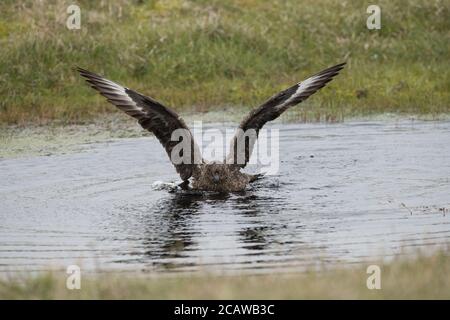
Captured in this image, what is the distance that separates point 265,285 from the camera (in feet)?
22.6

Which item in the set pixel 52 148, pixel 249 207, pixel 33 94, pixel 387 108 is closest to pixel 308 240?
pixel 249 207

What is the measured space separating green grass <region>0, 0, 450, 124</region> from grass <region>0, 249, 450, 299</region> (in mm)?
9280

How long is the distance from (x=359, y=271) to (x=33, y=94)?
11.7 m

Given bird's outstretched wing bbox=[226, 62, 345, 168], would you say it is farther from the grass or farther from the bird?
the grass

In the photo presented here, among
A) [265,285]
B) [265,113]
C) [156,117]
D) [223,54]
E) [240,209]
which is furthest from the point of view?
[223,54]

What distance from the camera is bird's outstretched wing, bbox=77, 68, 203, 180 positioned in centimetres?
1207

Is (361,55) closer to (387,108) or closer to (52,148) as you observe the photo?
(387,108)

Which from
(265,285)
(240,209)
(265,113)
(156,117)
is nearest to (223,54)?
(265,113)

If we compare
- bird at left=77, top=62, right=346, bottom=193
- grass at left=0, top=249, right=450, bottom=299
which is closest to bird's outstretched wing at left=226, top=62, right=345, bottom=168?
bird at left=77, top=62, right=346, bottom=193

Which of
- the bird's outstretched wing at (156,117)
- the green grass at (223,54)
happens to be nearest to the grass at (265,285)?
the bird's outstretched wing at (156,117)

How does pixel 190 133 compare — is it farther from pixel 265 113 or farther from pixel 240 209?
pixel 240 209

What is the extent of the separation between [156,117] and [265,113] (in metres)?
1.38

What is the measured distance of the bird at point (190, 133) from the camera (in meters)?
12.2

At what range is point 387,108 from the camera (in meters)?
17.3
